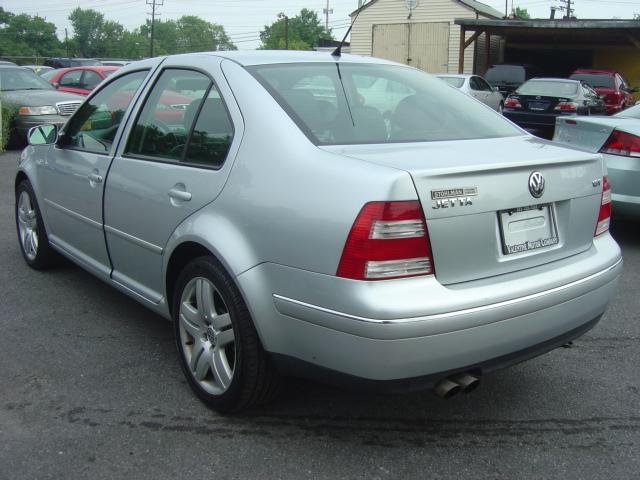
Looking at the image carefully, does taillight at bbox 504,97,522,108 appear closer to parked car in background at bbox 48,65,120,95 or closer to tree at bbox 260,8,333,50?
parked car in background at bbox 48,65,120,95

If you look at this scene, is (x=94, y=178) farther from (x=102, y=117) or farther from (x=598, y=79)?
(x=598, y=79)

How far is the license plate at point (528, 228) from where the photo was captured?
103 inches

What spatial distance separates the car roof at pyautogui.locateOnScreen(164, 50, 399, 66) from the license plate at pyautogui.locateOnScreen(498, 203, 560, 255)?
4.49 feet

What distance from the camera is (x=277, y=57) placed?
136 inches

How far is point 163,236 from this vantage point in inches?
127

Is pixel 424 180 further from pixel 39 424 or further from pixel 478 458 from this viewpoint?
pixel 39 424

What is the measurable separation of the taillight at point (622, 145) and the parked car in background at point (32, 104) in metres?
9.24

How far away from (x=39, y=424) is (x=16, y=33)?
4511 inches

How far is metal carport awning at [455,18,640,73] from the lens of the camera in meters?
24.1

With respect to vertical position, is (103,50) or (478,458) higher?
(103,50)

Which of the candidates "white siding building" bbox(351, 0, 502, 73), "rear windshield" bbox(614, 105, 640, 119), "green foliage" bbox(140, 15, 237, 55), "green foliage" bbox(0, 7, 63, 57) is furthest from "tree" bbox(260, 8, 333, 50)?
"rear windshield" bbox(614, 105, 640, 119)

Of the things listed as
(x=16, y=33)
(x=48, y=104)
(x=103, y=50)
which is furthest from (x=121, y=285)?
(x=103, y=50)

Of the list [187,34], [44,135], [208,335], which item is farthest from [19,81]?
[187,34]

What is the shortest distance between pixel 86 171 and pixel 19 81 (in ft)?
37.4
